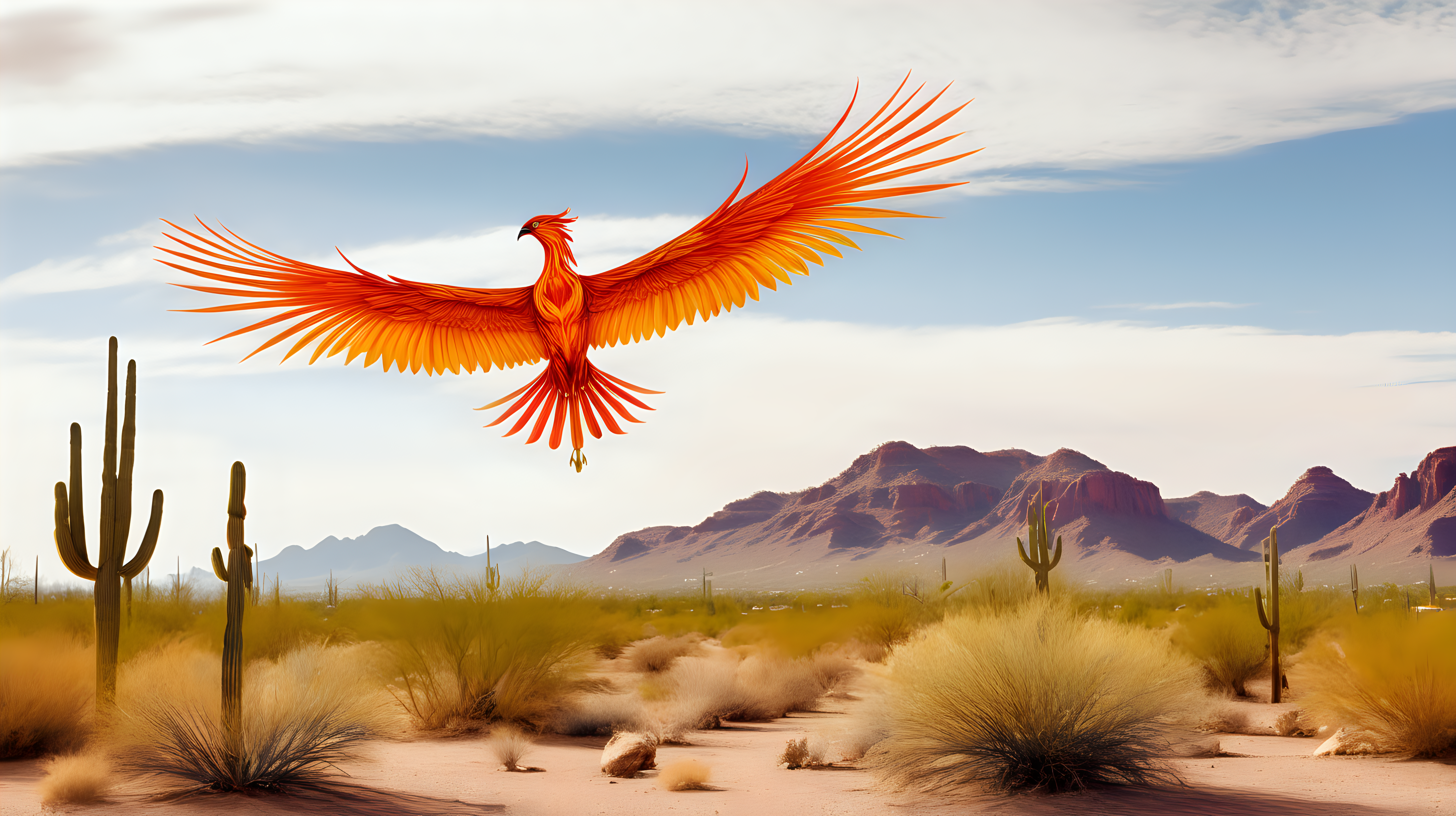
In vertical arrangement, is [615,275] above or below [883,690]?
above

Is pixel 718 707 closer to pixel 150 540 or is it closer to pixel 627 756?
pixel 627 756

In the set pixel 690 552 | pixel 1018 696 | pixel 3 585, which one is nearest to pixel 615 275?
pixel 1018 696

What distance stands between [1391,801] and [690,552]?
115513 millimetres

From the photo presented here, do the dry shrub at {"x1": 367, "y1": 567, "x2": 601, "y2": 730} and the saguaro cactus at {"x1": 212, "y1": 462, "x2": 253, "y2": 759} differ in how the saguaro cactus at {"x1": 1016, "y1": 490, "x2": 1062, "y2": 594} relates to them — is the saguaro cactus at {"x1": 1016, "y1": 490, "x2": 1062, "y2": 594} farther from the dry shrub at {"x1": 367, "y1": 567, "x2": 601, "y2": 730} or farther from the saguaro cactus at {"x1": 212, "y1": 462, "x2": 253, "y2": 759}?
the saguaro cactus at {"x1": 212, "y1": 462, "x2": 253, "y2": 759}

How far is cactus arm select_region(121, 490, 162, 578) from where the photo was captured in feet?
43.7

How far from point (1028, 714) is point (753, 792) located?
3.47 m

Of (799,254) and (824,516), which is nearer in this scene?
(799,254)

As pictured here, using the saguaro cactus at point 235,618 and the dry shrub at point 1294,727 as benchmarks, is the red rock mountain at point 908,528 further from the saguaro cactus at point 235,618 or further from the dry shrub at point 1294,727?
the saguaro cactus at point 235,618

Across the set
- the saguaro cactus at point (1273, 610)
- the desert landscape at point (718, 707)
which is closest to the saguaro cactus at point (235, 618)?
the desert landscape at point (718, 707)

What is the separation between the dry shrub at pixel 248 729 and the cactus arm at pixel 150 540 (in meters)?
1.35

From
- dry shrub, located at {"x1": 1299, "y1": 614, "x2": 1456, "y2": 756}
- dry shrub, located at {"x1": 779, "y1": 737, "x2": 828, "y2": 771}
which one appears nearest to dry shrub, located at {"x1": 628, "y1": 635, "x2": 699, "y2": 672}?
dry shrub, located at {"x1": 779, "y1": 737, "x2": 828, "y2": 771}

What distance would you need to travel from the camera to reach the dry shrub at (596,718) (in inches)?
730

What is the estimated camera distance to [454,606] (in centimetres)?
1883

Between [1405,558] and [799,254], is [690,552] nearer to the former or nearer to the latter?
[1405,558]
